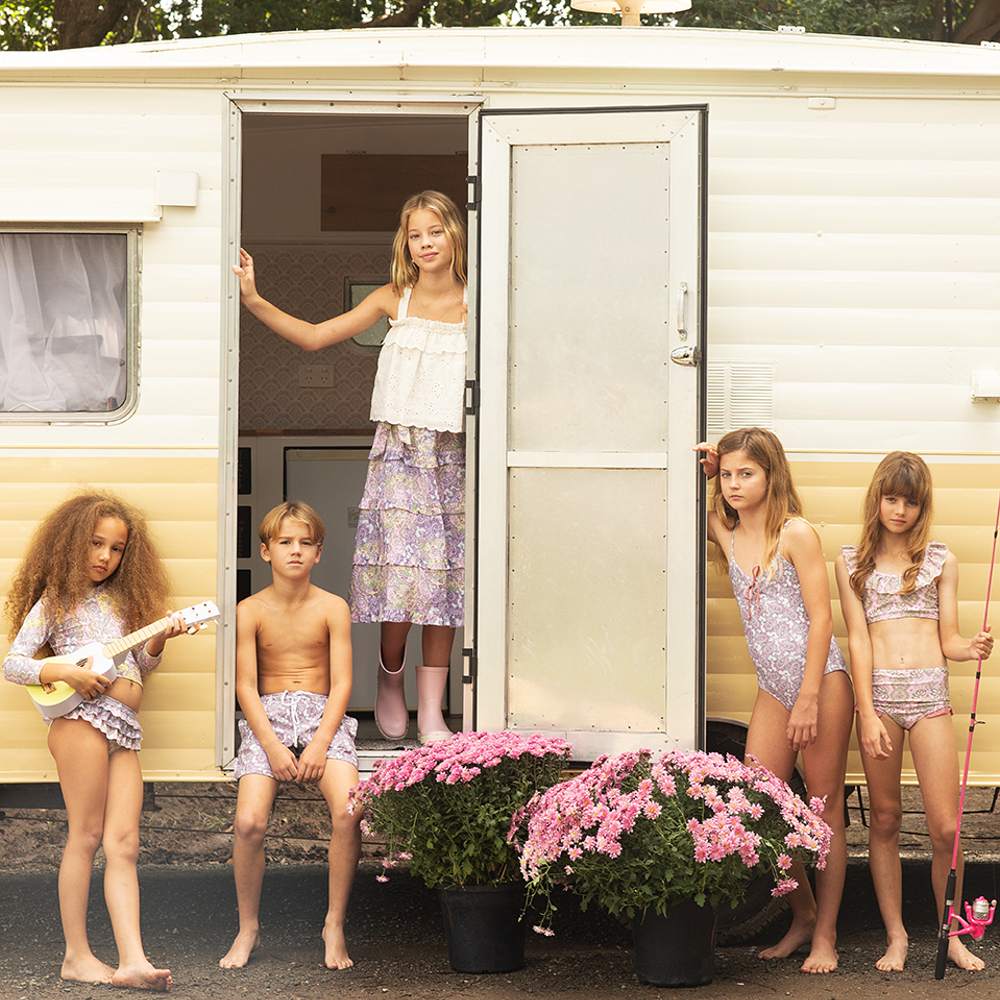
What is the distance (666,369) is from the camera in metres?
5.14

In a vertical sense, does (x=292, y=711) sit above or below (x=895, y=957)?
above

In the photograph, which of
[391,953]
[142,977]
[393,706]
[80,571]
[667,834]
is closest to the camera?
[667,834]

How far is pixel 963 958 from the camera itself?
502 centimetres

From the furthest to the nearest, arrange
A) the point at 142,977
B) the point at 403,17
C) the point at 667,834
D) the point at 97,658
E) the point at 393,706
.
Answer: the point at 403,17 → the point at 393,706 → the point at 97,658 → the point at 142,977 → the point at 667,834

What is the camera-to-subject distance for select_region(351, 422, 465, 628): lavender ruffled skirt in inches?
216

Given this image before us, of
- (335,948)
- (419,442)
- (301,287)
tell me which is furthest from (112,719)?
(301,287)

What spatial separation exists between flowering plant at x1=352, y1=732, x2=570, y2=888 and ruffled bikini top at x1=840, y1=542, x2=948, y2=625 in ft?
3.81

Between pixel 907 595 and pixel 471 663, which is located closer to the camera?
pixel 907 595

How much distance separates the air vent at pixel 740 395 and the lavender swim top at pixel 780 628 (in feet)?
1.71

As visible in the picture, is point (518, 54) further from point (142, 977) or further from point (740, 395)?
point (142, 977)

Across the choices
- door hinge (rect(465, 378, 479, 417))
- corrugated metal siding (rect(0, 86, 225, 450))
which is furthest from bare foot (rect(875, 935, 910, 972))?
corrugated metal siding (rect(0, 86, 225, 450))

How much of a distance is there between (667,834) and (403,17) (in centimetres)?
826

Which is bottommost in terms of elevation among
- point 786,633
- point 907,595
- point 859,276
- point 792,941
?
point 792,941

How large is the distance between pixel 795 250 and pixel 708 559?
3.52 feet
